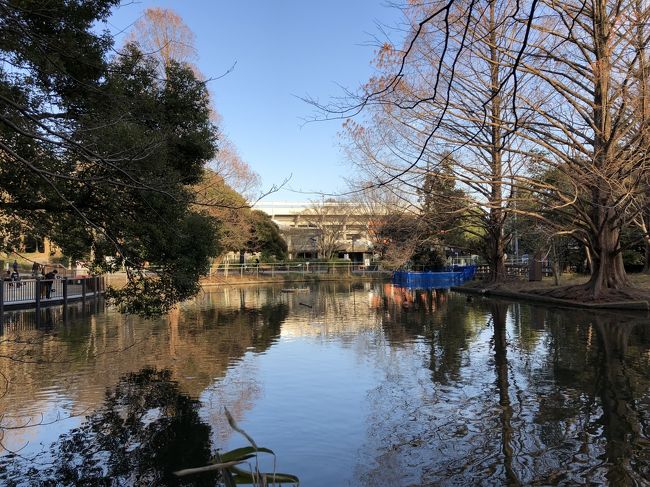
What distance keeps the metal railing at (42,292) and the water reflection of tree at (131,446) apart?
43.7ft

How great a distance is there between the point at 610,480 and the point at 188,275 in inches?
307

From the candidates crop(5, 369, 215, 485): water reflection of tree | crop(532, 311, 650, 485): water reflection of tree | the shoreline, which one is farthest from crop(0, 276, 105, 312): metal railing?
the shoreline

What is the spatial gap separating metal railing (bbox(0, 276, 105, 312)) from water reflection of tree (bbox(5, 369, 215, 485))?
13.3 metres

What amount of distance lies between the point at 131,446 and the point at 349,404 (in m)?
3.00

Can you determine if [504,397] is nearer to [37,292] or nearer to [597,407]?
[597,407]

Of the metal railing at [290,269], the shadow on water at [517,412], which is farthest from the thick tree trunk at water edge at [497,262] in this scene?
the metal railing at [290,269]

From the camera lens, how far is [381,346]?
41.5 feet

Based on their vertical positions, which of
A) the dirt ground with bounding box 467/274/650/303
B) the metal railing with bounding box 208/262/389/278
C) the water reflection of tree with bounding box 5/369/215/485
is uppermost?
the metal railing with bounding box 208/262/389/278

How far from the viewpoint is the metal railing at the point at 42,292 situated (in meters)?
21.1

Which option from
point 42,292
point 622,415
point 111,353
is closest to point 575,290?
point 622,415

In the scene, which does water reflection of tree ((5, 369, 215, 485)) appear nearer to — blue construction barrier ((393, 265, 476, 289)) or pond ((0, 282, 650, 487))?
pond ((0, 282, 650, 487))

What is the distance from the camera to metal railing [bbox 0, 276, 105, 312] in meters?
21.1

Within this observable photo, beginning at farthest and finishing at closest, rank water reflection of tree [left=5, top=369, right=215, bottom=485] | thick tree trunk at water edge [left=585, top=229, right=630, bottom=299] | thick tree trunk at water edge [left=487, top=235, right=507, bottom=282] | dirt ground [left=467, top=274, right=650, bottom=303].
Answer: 1. thick tree trunk at water edge [left=487, top=235, right=507, bottom=282]
2. thick tree trunk at water edge [left=585, top=229, right=630, bottom=299]
3. dirt ground [left=467, top=274, right=650, bottom=303]
4. water reflection of tree [left=5, top=369, right=215, bottom=485]

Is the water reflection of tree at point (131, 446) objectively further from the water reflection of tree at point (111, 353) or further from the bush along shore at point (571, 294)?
A: the bush along shore at point (571, 294)
